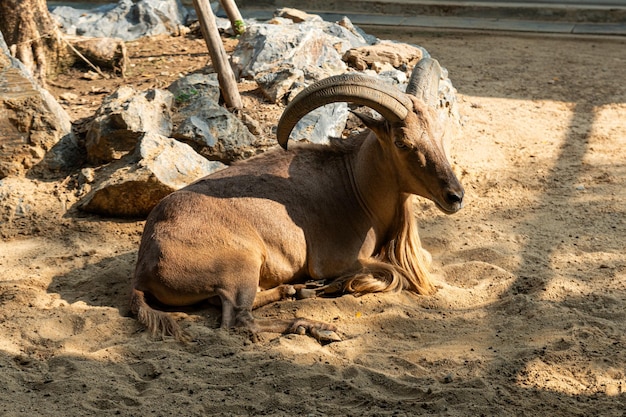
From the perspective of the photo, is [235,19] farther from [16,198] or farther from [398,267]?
[398,267]

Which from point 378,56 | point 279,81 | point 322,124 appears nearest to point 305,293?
point 322,124

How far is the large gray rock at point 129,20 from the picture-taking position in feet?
35.7

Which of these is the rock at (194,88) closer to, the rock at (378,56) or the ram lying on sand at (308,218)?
the rock at (378,56)

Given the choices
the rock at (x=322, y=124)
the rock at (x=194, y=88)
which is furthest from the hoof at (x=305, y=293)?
the rock at (x=194, y=88)

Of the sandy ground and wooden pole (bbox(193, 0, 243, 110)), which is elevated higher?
wooden pole (bbox(193, 0, 243, 110))

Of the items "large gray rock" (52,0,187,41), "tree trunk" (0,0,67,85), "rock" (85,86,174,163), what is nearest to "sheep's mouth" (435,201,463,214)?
"rock" (85,86,174,163)

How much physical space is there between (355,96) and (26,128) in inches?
127

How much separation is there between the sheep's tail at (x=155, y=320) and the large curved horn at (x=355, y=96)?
1.44 metres

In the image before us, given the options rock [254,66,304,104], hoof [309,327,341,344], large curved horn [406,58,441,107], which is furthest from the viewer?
rock [254,66,304,104]

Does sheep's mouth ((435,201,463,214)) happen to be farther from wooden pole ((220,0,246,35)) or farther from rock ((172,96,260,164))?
wooden pole ((220,0,246,35))

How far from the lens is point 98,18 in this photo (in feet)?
36.9

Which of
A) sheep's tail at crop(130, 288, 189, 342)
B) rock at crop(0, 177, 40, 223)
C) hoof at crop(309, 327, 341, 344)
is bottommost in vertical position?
rock at crop(0, 177, 40, 223)

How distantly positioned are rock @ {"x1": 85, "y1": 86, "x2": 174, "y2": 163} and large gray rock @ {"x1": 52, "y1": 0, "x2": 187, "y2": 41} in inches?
148

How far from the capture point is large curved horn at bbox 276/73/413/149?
519 cm
